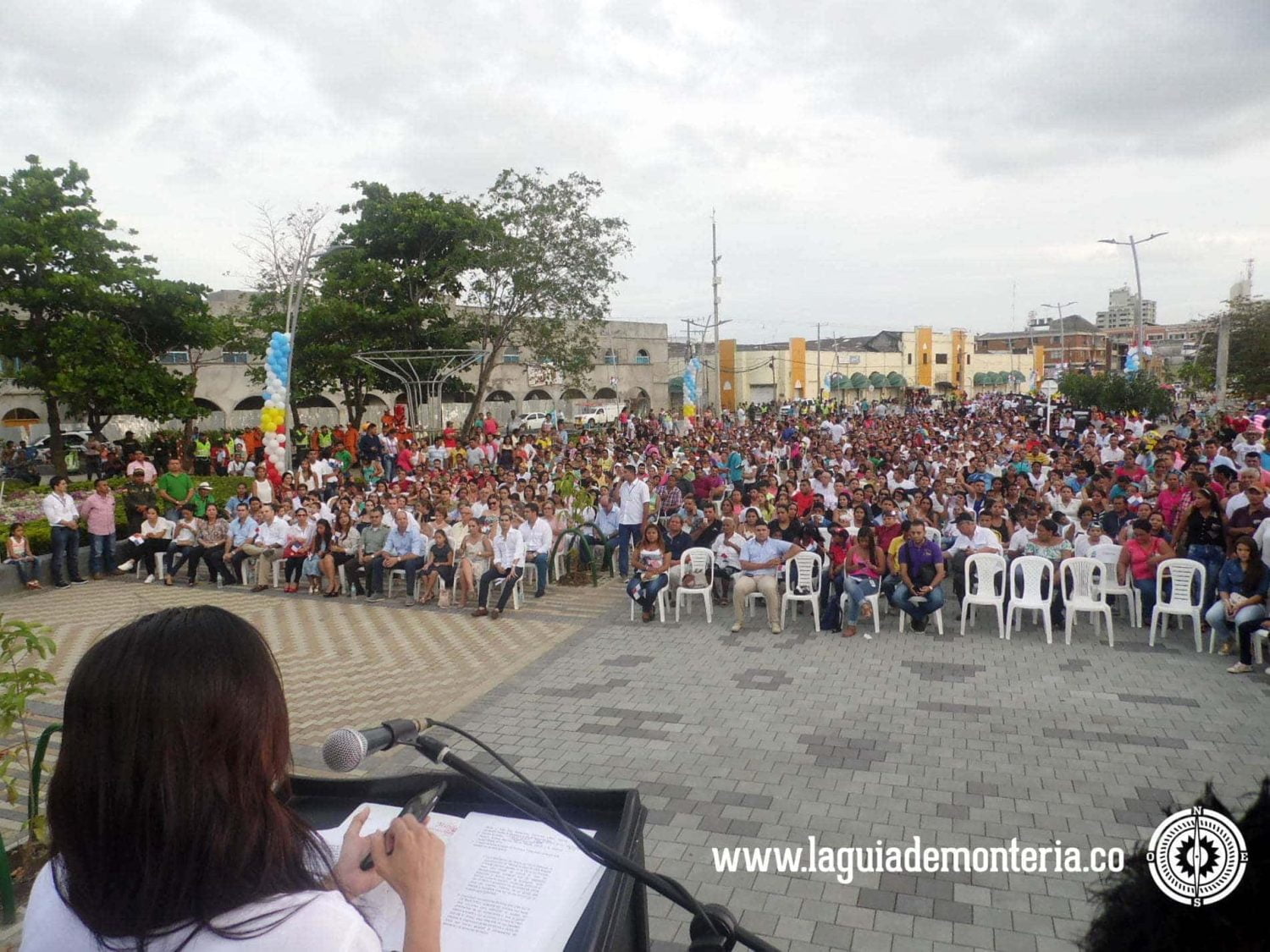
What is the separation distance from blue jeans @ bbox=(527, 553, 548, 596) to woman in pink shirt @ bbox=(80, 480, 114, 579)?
6.93 m

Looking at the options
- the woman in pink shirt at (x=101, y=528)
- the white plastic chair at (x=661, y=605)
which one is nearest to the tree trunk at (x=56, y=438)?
the woman in pink shirt at (x=101, y=528)

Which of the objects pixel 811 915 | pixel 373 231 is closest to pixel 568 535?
pixel 811 915

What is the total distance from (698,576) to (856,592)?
195cm

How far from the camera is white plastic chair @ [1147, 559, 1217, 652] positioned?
26.3 ft

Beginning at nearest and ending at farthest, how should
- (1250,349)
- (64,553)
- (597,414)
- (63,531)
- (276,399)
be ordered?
1. (63,531)
2. (64,553)
3. (276,399)
4. (1250,349)
5. (597,414)

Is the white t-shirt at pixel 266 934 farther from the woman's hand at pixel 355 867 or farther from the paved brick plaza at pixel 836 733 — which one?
the paved brick plaza at pixel 836 733

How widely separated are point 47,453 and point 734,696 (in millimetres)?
31418

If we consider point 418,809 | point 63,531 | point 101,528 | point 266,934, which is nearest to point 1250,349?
point 101,528

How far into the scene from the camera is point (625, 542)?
12438 mm

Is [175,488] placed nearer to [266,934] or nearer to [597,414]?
[266,934]

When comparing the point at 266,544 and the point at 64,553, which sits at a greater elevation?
the point at 266,544

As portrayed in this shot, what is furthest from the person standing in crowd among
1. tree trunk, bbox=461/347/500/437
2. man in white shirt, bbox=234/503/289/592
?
tree trunk, bbox=461/347/500/437

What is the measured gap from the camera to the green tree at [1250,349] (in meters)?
32.5

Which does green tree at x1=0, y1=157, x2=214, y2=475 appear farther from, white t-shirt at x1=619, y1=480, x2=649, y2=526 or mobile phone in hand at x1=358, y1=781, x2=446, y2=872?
mobile phone in hand at x1=358, y1=781, x2=446, y2=872
